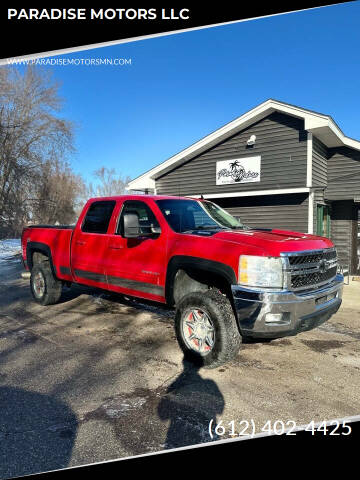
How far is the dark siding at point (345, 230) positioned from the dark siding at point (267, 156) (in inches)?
95.0

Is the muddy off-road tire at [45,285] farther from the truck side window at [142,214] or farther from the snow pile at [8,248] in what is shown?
the snow pile at [8,248]

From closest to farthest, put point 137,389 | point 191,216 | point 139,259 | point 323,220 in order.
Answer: point 137,389, point 139,259, point 191,216, point 323,220

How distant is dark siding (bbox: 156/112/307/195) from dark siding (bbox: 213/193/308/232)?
0.44m

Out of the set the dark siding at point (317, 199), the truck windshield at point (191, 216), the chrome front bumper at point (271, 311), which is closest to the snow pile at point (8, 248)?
the truck windshield at point (191, 216)

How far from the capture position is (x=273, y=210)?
10.7 metres

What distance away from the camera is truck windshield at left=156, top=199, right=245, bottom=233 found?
4250 mm

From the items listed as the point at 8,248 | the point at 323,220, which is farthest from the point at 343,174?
the point at 8,248

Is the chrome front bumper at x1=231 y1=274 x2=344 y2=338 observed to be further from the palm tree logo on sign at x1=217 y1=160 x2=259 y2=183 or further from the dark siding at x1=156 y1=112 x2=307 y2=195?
the palm tree logo on sign at x1=217 y1=160 x2=259 y2=183

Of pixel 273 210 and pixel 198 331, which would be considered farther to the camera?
pixel 273 210

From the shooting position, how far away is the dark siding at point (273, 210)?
10023mm

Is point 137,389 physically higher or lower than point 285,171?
lower

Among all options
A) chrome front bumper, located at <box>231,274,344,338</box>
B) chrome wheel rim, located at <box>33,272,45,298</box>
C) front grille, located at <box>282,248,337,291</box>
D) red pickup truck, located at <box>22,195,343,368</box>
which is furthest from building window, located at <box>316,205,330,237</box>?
chrome wheel rim, located at <box>33,272,45,298</box>

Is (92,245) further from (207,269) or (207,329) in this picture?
(207,329)

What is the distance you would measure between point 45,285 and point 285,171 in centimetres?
773
